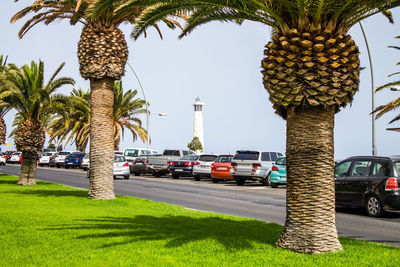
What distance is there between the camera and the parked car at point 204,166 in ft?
105

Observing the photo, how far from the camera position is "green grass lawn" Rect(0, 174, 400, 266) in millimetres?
6543

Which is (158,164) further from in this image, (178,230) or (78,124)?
(178,230)

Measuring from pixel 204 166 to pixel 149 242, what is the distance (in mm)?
24471

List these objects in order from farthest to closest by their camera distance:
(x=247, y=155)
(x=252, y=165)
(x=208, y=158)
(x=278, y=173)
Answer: (x=208, y=158) → (x=247, y=155) → (x=252, y=165) → (x=278, y=173)

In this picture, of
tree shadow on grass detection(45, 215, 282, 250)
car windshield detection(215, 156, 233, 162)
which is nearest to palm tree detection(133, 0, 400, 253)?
tree shadow on grass detection(45, 215, 282, 250)

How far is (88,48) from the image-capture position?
16031 millimetres

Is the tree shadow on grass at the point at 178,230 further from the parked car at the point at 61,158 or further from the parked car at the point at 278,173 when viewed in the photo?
the parked car at the point at 61,158

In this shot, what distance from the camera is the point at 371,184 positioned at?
45.2ft

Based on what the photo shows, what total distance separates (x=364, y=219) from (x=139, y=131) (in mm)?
37612

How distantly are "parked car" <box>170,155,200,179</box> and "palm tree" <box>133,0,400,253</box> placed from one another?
86.3ft

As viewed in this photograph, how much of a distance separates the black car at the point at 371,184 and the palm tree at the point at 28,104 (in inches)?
A: 558

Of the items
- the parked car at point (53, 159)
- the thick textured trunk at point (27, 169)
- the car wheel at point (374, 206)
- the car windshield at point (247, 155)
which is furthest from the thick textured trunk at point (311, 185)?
the parked car at point (53, 159)

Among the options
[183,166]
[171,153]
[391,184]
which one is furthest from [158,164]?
[391,184]

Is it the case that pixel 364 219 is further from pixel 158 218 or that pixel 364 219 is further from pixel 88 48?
pixel 88 48
